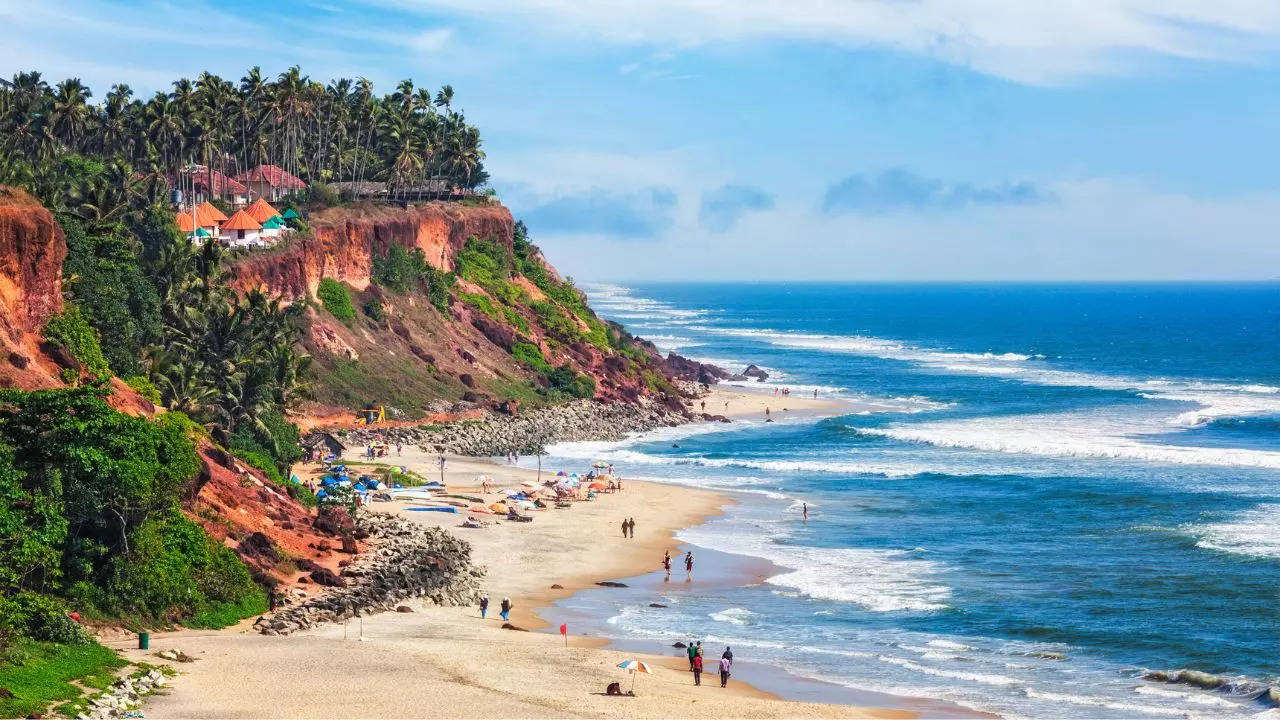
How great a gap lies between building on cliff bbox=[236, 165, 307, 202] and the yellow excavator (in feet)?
92.9

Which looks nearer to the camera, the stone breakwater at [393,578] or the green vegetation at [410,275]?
the stone breakwater at [393,578]

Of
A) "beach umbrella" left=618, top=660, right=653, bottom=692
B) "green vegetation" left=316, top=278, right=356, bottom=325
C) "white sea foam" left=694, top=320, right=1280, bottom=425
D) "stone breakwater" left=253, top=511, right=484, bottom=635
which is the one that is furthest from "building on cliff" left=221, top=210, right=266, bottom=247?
"white sea foam" left=694, top=320, right=1280, bottom=425

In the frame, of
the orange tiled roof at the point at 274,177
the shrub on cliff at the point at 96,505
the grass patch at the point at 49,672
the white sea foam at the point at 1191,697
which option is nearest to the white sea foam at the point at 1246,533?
the white sea foam at the point at 1191,697

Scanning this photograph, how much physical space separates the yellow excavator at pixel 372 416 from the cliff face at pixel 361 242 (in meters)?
8.06

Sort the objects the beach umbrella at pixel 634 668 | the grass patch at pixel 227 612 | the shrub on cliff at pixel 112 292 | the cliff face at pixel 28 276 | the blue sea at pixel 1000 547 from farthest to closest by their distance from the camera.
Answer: the shrub on cliff at pixel 112 292 < the cliff face at pixel 28 276 < the blue sea at pixel 1000 547 < the grass patch at pixel 227 612 < the beach umbrella at pixel 634 668

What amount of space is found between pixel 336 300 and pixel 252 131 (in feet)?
66.6

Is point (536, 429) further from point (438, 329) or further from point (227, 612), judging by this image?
point (227, 612)

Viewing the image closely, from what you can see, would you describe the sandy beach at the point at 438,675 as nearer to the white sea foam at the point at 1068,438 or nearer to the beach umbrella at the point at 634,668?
the beach umbrella at the point at 634,668

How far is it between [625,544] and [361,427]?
26.0 metres

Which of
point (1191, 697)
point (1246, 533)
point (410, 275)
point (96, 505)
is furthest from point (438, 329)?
point (1191, 697)

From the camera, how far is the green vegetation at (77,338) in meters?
46.8

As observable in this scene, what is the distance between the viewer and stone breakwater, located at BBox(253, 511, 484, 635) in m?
40.3

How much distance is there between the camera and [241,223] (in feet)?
279

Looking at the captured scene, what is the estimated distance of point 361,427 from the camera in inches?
3083
